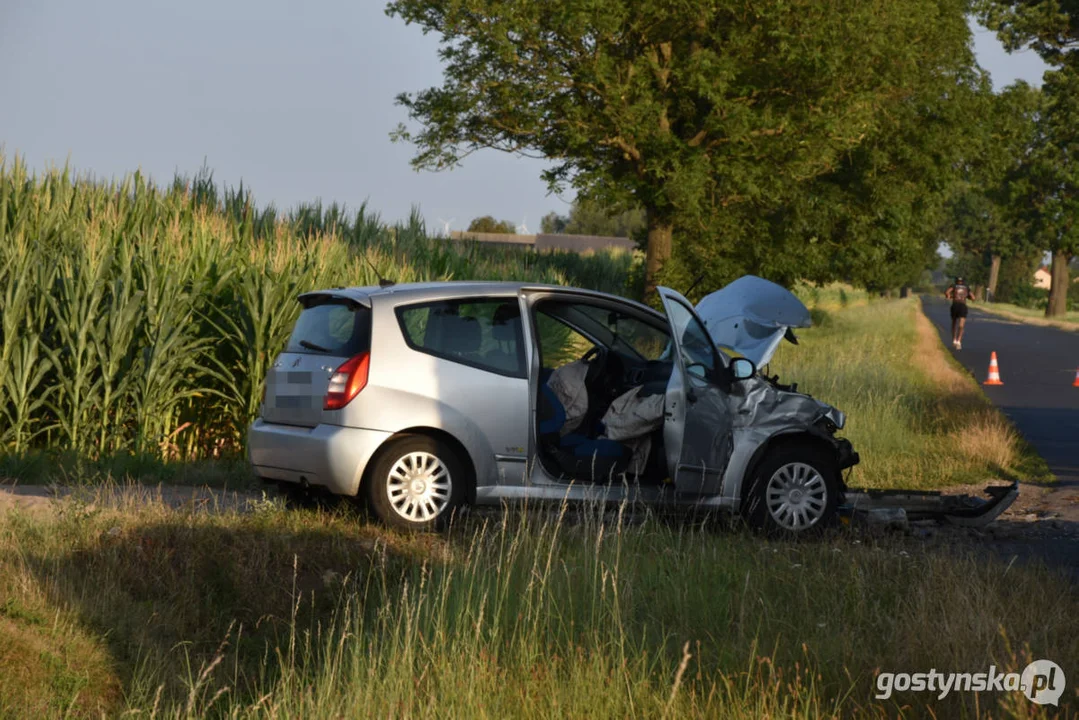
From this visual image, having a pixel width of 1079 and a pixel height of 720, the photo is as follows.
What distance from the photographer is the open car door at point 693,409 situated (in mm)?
9125

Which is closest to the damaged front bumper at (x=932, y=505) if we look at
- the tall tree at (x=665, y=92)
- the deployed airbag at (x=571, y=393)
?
the deployed airbag at (x=571, y=393)

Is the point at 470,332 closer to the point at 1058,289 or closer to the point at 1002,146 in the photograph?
the point at 1002,146

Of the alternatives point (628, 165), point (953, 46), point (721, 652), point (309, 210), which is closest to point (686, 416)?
point (721, 652)

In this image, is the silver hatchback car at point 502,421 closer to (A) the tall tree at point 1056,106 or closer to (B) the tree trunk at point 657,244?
(B) the tree trunk at point 657,244

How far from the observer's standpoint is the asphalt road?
16.9m

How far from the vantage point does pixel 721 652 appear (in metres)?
6.14

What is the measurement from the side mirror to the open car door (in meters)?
0.07

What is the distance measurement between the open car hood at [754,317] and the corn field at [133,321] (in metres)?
4.36

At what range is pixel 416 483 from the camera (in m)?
8.89

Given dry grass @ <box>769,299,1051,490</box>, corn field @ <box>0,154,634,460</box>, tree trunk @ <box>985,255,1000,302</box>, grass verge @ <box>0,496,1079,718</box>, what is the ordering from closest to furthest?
grass verge @ <box>0,496,1079,718</box> < corn field @ <box>0,154,634,460</box> < dry grass @ <box>769,299,1051,490</box> < tree trunk @ <box>985,255,1000,302</box>

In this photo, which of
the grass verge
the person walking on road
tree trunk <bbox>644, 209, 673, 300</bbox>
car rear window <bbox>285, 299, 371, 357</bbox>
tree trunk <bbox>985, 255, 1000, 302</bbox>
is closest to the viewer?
the grass verge

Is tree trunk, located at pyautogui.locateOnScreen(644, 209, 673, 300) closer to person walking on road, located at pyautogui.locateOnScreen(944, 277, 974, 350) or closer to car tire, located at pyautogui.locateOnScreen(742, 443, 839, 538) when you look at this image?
person walking on road, located at pyautogui.locateOnScreen(944, 277, 974, 350)

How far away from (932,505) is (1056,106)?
50.8m

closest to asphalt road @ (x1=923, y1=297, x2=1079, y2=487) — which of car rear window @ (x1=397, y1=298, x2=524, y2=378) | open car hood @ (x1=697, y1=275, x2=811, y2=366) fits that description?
open car hood @ (x1=697, y1=275, x2=811, y2=366)
